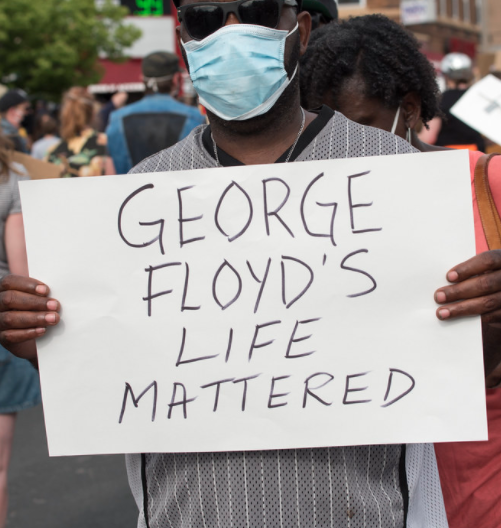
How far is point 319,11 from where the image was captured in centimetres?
328

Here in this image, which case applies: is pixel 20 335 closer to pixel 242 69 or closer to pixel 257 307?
pixel 257 307

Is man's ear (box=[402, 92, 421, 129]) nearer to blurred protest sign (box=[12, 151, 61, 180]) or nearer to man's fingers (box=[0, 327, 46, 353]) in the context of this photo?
man's fingers (box=[0, 327, 46, 353])

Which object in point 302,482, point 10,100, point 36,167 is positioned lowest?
point 10,100

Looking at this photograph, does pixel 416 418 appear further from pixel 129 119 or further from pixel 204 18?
pixel 129 119

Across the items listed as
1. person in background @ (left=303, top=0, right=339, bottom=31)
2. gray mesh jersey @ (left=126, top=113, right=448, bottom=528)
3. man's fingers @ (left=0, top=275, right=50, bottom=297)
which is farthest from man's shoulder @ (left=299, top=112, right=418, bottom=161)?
person in background @ (left=303, top=0, right=339, bottom=31)

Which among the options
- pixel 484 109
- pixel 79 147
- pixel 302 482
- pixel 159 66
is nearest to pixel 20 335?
pixel 302 482

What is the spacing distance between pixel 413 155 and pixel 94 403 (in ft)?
2.72

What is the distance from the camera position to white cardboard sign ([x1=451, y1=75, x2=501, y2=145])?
119 inches

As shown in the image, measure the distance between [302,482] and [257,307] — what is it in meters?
0.37

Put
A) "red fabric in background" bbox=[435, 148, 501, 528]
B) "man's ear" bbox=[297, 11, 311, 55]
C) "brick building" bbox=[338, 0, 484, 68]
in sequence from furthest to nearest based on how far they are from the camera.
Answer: "brick building" bbox=[338, 0, 484, 68], "red fabric in background" bbox=[435, 148, 501, 528], "man's ear" bbox=[297, 11, 311, 55]

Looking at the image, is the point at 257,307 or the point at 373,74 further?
the point at 373,74

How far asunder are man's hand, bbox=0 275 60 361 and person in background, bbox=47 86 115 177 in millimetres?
4601

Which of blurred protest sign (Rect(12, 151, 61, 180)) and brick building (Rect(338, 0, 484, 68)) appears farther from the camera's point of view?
brick building (Rect(338, 0, 484, 68))

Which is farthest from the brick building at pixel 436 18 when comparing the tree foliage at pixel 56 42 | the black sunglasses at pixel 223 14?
the black sunglasses at pixel 223 14
